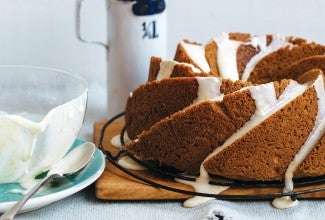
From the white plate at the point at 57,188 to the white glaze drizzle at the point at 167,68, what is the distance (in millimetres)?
187

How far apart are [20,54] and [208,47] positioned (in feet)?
2.35

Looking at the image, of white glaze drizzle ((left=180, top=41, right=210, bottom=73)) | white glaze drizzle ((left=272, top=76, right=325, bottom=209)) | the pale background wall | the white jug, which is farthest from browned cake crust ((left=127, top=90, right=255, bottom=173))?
the pale background wall

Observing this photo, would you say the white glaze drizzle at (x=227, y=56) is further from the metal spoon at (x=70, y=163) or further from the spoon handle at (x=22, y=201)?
the spoon handle at (x=22, y=201)

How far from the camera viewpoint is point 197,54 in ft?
5.07

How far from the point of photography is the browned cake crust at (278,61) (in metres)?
1.56

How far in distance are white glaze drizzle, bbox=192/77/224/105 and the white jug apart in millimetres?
425

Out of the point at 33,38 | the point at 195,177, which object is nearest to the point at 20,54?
the point at 33,38

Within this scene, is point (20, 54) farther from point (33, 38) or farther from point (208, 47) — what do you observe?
point (208, 47)

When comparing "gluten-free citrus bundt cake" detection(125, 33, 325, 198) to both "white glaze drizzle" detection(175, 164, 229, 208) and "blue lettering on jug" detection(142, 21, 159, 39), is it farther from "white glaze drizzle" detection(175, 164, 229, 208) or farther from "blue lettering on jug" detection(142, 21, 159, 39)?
"blue lettering on jug" detection(142, 21, 159, 39)

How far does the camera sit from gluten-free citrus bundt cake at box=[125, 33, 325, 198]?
128 centimetres

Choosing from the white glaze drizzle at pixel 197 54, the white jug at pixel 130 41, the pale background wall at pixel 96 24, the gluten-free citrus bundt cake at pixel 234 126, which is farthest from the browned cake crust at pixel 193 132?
the pale background wall at pixel 96 24

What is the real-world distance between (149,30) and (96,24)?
1.41 feet

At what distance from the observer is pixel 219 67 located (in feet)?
5.05

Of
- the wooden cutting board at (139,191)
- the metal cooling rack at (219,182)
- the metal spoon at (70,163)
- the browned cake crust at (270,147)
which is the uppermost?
the browned cake crust at (270,147)
